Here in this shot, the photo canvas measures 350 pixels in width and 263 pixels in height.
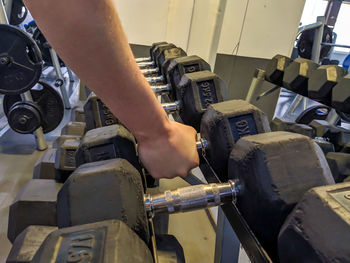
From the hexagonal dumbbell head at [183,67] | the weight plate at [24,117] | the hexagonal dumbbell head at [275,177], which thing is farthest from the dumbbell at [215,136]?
the weight plate at [24,117]

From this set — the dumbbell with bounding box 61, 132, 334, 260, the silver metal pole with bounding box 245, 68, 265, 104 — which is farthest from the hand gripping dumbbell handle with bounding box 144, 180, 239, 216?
the silver metal pole with bounding box 245, 68, 265, 104

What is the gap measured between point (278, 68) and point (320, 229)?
1.19m

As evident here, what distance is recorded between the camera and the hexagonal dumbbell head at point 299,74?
1.20 meters

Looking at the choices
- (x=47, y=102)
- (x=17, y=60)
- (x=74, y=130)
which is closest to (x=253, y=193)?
(x=74, y=130)

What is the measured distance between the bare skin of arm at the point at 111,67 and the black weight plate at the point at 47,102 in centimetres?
148

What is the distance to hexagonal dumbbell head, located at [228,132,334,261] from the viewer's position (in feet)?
1.16

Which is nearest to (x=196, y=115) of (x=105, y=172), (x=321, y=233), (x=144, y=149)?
(x=144, y=149)

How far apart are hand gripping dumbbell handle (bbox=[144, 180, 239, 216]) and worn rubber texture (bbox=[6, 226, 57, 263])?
38 cm

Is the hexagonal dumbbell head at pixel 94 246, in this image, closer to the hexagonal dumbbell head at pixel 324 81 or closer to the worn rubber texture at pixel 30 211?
the worn rubber texture at pixel 30 211

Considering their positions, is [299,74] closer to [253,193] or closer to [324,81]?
[324,81]

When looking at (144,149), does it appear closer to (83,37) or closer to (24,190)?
(83,37)

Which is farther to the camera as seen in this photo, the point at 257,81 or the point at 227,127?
the point at 257,81

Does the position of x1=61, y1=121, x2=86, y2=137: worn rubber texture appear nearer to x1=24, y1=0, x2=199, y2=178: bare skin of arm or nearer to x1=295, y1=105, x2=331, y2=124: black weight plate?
x1=24, y1=0, x2=199, y2=178: bare skin of arm

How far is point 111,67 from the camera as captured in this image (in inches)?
15.5
